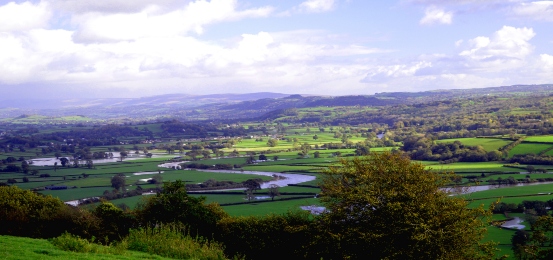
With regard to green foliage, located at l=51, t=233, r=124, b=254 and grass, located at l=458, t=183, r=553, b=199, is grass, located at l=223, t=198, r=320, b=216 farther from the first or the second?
green foliage, located at l=51, t=233, r=124, b=254

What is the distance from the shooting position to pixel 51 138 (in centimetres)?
14312

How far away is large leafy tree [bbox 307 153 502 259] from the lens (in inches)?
774

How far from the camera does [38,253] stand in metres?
15.1

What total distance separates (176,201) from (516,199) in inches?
1269

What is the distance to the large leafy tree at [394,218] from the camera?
19.7m

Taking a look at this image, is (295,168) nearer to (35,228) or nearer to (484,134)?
(484,134)

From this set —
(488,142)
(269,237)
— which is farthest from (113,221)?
(488,142)

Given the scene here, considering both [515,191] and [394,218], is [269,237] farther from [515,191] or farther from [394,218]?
[515,191]

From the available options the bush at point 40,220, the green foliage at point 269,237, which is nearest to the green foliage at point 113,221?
the bush at point 40,220

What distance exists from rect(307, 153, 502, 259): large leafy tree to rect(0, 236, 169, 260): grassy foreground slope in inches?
311

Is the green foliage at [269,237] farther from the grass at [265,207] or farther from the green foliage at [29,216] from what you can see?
the grass at [265,207]

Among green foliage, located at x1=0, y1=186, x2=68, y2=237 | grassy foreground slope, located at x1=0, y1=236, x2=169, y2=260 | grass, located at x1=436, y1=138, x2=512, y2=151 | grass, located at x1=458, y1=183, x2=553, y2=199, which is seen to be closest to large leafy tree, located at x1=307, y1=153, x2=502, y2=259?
grassy foreground slope, located at x1=0, y1=236, x2=169, y2=260

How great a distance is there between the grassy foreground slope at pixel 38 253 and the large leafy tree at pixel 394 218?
7.90 meters

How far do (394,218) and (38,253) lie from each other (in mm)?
12332
